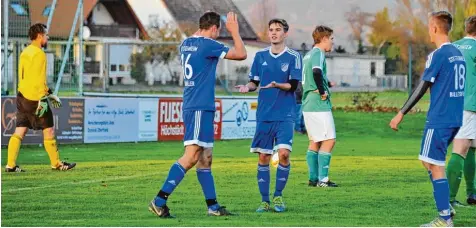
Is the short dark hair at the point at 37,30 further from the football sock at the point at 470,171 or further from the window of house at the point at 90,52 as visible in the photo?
the window of house at the point at 90,52

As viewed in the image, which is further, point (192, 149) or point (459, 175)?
point (459, 175)

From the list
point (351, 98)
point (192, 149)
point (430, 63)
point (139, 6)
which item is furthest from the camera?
point (139, 6)

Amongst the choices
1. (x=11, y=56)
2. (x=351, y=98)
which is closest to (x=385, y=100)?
(x=351, y=98)

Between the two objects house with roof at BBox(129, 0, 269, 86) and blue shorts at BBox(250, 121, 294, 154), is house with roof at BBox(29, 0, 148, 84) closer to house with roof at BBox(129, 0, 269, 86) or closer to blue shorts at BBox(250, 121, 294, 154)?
house with roof at BBox(129, 0, 269, 86)

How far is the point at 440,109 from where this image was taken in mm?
11609

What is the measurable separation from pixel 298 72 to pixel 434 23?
7.13 ft

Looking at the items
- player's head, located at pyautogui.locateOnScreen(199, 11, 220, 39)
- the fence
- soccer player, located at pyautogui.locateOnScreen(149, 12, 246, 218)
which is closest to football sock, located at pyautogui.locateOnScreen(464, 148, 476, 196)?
soccer player, located at pyautogui.locateOnScreen(149, 12, 246, 218)

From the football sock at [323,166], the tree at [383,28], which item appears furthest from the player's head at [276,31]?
the tree at [383,28]

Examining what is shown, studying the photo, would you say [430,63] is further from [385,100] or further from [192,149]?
[385,100]

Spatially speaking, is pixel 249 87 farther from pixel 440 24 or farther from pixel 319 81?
pixel 319 81

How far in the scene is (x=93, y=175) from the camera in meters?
17.7

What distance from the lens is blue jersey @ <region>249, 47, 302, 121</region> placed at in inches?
528

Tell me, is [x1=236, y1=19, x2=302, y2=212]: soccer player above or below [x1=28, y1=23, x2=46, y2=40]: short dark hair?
below

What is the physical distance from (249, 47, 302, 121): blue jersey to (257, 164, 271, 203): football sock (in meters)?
0.55
